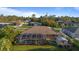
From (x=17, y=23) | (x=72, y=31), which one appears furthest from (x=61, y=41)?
(x=17, y=23)

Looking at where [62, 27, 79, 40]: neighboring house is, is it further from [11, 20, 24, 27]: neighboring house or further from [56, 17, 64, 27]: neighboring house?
[11, 20, 24, 27]: neighboring house

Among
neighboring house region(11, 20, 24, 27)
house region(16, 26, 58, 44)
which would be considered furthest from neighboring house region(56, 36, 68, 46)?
neighboring house region(11, 20, 24, 27)

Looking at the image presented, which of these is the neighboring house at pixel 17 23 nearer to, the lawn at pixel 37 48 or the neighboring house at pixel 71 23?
the lawn at pixel 37 48

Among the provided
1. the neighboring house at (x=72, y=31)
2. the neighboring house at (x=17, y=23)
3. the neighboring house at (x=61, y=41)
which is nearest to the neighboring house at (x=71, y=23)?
the neighboring house at (x=72, y=31)

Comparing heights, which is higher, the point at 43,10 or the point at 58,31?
the point at 43,10

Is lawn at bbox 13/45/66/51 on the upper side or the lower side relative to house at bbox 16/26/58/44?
lower

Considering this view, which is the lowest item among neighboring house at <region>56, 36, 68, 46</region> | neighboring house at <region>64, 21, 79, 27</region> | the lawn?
the lawn
